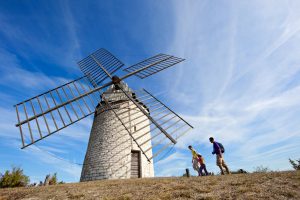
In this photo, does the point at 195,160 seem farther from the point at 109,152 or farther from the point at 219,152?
the point at 109,152

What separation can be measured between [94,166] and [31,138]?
446 centimetres

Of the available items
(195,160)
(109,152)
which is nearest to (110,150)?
(109,152)

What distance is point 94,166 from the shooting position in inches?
492

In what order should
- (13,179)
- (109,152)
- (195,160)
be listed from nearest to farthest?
(195,160) → (109,152) → (13,179)

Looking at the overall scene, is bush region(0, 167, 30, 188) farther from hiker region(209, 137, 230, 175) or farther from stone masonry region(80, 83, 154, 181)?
hiker region(209, 137, 230, 175)

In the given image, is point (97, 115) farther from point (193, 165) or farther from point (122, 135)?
point (193, 165)

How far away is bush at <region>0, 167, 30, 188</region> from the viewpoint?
1656 cm

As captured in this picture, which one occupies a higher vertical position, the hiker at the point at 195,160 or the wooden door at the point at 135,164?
the wooden door at the point at 135,164

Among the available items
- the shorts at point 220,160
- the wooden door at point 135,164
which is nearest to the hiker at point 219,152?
the shorts at point 220,160

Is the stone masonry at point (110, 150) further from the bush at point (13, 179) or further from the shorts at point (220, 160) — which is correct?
the bush at point (13, 179)

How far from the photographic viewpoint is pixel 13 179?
55.6 feet

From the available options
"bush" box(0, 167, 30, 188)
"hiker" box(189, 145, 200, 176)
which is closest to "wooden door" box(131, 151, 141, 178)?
"hiker" box(189, 145, 200, 176)

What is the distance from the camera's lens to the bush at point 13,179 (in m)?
16.6

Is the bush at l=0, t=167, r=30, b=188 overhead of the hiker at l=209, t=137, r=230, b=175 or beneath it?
overhead
